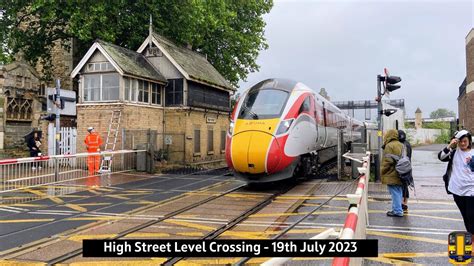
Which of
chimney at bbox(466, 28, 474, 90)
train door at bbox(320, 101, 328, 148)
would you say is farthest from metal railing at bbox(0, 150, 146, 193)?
chimney at bbox(466, 28, 474, 90)

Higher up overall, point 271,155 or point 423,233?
point 271,155

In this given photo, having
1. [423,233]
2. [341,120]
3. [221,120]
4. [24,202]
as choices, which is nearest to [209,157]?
[221,120]

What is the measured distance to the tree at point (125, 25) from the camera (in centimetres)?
2283

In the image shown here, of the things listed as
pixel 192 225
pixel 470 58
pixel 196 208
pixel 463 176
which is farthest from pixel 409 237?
pixel 470 58

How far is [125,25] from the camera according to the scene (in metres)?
25.5

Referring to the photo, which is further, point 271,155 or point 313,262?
point 271,155

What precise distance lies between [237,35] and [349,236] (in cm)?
2813

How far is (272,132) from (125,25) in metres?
17.4

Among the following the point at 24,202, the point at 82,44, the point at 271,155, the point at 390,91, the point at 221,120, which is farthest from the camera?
the point at 82,44

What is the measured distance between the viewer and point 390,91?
13602 mm

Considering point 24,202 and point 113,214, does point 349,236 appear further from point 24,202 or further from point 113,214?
point 24,202

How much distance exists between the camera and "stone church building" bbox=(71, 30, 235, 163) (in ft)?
63.3

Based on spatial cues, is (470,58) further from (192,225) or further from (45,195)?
(45,195)

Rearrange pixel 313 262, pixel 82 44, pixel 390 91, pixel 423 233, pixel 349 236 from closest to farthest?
pixel 349 236 → pixel 313 262 → pixel 423 233 → pixel 390 91 → pixel 82 44
